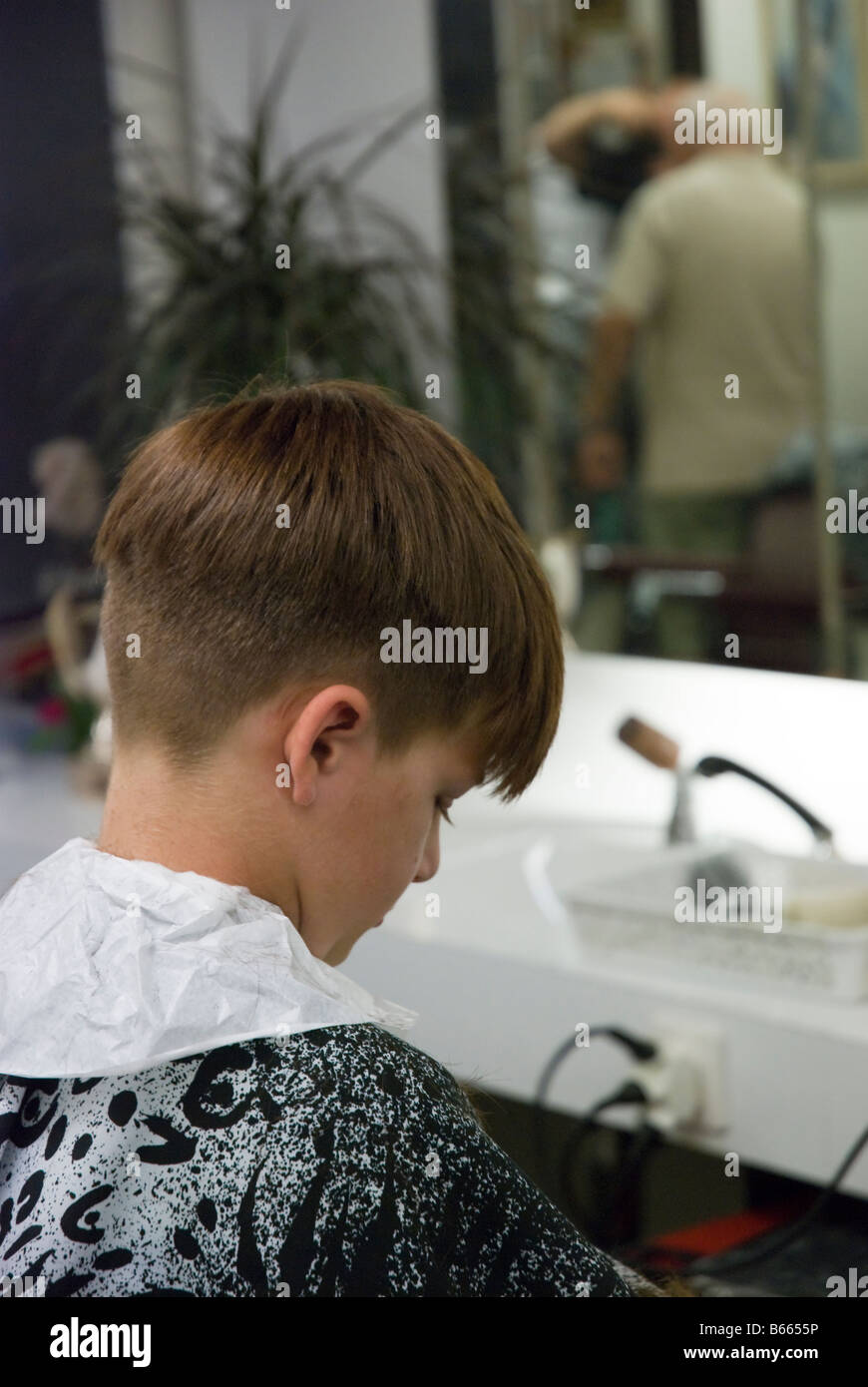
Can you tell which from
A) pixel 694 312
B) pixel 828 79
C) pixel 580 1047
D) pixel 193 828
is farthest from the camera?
pixel 694 312

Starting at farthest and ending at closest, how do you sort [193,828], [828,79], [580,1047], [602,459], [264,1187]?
[602,459]
[828,79]
[580,1047]
[193,828]
[264,1187]

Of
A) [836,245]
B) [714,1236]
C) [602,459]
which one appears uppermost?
[836,245]

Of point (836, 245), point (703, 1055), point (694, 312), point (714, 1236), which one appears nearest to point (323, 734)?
point (703, 1055)

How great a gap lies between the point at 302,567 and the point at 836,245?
2.52 m

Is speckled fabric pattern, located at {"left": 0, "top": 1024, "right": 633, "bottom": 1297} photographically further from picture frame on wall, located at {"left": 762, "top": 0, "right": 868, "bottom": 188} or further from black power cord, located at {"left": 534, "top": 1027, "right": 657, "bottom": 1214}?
picture frame on wall, located at {"left": 762, "top": 0, "right": 868, "bottom": 188}

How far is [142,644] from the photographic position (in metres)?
0.79

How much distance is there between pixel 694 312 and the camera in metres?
3.27

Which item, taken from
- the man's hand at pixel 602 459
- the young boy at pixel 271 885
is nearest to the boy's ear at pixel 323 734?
the young boy at pixel 271 885

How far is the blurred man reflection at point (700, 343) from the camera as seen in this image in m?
3.08

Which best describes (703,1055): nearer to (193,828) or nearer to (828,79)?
(193,828)

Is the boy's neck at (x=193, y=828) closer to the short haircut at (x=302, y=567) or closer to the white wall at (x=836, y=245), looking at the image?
the short haircut at (x=302, y=567)

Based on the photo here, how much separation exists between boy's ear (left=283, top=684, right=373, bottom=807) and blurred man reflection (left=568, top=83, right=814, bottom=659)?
2487 mm

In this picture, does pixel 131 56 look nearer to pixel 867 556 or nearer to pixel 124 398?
pixel 124 398

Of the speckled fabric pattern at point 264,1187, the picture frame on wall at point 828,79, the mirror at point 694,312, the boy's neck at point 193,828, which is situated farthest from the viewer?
the mirror at point 694,312
